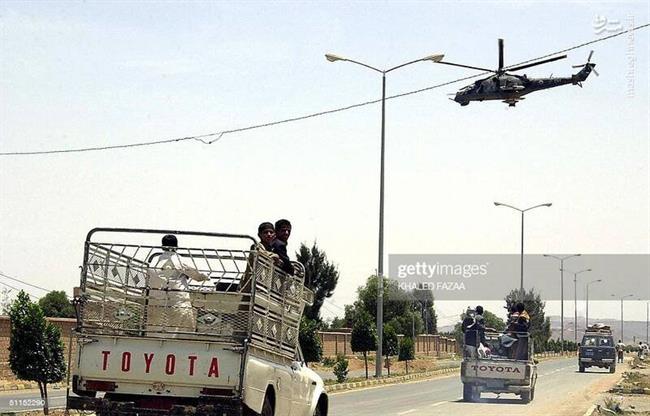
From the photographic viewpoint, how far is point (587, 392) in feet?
118

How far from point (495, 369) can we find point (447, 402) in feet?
5.13

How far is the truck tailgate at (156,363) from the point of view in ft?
38.8

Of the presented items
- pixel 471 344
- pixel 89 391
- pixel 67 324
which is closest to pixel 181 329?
pixel 89 391

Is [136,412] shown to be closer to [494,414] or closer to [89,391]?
[89,391]

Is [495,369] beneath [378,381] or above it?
above

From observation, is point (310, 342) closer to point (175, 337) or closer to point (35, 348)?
point (35, 348)

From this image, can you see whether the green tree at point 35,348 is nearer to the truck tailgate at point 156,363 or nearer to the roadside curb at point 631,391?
the truck tailgate at point 156,363

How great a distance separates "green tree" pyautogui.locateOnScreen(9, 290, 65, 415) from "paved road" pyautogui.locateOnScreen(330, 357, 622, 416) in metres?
6.05

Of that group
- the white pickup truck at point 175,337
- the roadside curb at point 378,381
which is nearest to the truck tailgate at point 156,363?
the white pickup truck at point 175,337

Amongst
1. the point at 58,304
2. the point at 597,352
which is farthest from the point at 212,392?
the point at 58,304

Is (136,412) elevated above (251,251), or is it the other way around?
(251,251)

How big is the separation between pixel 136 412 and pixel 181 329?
1013 mm

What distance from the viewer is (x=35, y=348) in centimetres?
2222

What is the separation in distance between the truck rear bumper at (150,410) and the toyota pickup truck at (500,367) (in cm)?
1889
